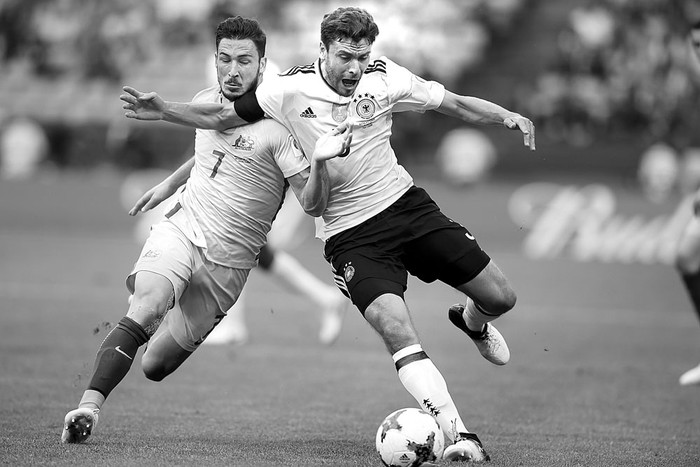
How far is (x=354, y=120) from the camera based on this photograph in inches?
226

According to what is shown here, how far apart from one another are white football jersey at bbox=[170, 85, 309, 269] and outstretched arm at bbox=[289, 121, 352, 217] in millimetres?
111

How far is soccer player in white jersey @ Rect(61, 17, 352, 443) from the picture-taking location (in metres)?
5.71

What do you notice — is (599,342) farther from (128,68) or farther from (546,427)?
(128,68)

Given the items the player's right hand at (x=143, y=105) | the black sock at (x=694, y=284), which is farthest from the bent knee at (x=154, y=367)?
the black sock at (x=694, y=284)

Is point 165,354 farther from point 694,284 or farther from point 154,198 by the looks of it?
point 694,284

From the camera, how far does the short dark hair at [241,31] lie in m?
5.91

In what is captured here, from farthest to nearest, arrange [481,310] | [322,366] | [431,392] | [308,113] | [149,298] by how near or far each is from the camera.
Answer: [322,366]
[481,310]
[308,113]
[149,298]
[431,392]

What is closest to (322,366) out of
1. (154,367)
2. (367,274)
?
(154,367)

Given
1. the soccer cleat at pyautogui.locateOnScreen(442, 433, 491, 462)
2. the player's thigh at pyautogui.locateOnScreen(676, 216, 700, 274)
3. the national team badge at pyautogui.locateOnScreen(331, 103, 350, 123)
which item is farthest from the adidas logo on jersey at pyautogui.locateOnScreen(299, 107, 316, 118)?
the player's thigh at pyautogui.locateOnScreen(676, 216, 700, 274)

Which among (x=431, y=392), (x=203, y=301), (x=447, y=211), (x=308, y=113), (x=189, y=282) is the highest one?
(x=308, y=113)

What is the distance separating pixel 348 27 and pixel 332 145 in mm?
709

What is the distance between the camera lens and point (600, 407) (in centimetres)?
754

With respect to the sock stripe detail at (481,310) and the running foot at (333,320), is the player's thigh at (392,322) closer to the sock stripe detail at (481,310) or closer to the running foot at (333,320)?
the sock stripe detail at (481,310)

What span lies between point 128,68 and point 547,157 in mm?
8025
